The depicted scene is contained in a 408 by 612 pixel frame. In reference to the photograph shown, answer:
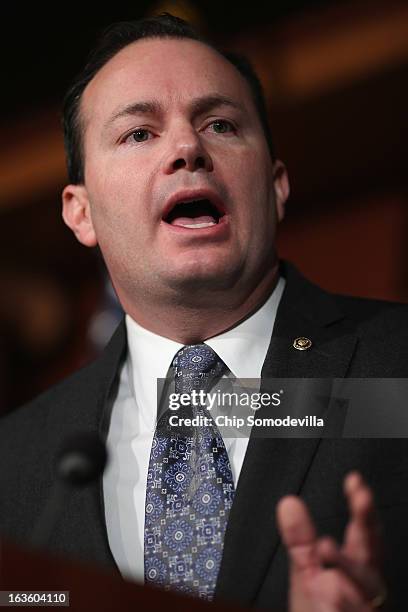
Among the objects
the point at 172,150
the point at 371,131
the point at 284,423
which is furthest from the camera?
the point at 371,131

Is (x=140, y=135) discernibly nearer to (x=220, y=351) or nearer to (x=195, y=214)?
(x=195, y=214)

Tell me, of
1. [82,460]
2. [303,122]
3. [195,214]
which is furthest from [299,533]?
[303,122]

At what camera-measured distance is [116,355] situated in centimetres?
131

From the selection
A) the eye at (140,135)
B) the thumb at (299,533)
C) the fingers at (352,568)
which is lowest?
the fingers at (352,568)

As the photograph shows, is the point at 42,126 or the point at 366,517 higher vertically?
the point at 42,126

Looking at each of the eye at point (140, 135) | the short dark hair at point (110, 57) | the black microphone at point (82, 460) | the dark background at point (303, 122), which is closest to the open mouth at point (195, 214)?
the eye at point (140, 135)

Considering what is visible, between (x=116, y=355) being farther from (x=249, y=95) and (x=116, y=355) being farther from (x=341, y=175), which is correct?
(x=341, y=175)

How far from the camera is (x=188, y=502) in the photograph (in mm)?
1057

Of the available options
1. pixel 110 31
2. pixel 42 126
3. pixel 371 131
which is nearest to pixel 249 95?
pixel 110 31

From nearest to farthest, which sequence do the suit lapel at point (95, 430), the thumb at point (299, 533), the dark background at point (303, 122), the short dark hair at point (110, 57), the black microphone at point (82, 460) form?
the thumb at point (299, 533), the black microphone at point (82, 460), the suit lapel at point (95, 430), the short dark hair at point (110, 57), the dark background at point (303, 122)

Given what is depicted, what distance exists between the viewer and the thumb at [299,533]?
2.16 ft

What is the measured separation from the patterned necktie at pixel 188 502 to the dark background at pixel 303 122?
4.40 ft

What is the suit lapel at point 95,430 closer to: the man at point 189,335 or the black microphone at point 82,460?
the man at point 189,335

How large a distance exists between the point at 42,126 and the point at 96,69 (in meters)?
1.56
